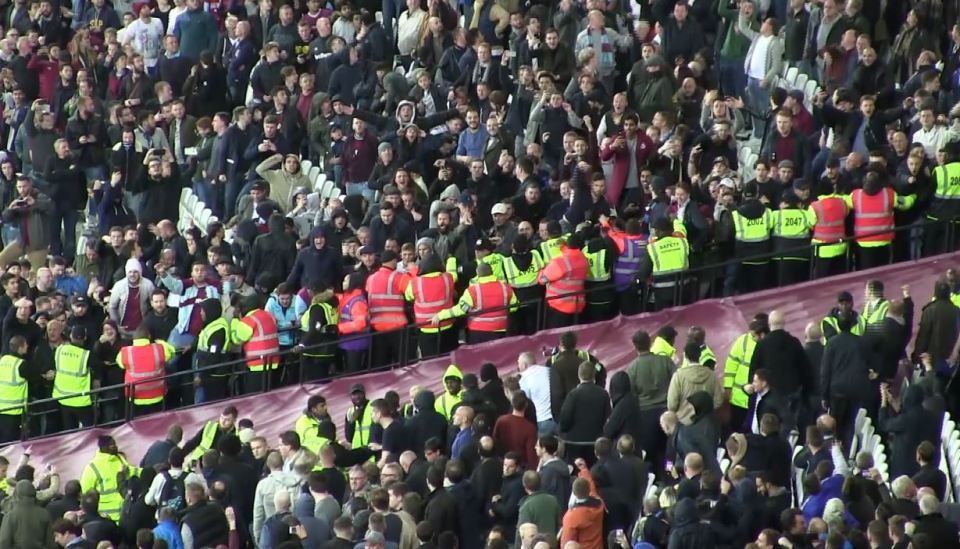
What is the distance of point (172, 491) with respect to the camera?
20141 millimetres

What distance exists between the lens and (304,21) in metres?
30.4

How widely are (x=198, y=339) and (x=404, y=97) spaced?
5308mm

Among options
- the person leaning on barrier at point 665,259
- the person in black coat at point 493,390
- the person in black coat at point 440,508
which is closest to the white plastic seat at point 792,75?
the person leaning on barrier at point 665,259

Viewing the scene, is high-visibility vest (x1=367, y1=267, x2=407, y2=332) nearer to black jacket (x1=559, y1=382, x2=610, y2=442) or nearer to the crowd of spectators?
the crowd of spectators

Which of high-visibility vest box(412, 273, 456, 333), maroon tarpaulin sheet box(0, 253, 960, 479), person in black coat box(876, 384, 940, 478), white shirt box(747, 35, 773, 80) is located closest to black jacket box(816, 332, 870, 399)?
person in black coat box(876, 384, 940, 478)

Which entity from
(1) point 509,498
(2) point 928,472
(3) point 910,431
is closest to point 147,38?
(1) point 509,498

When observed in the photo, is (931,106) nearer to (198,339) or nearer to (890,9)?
(890,9)

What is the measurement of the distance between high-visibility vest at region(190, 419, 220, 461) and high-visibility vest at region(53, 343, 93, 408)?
8.83 feet

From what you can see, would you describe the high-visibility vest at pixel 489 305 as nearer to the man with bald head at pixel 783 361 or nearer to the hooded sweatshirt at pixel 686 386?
the hooded sweatshirt at pixel 686 386

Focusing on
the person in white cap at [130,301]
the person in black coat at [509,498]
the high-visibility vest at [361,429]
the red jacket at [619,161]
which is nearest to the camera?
the person in black coat at [509,498]

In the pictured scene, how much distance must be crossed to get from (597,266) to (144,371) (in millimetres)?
4429

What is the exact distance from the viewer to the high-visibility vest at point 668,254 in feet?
77.2

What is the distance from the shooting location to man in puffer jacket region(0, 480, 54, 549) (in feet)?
65.9

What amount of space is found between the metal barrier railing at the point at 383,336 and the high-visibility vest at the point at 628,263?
111 millimetres
